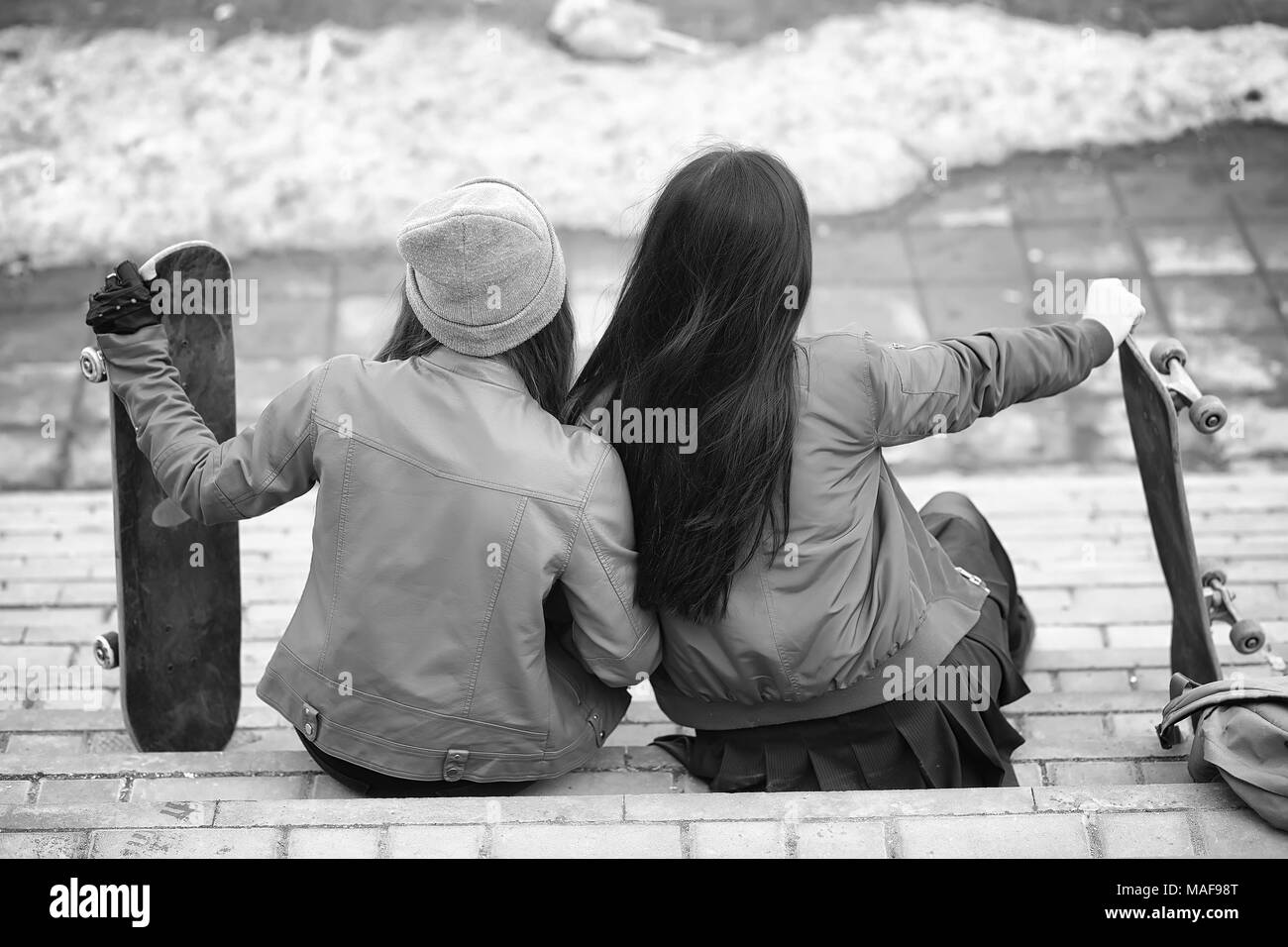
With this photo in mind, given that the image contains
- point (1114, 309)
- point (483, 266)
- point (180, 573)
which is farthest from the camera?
point (180, 573)

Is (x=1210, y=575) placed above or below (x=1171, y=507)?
below

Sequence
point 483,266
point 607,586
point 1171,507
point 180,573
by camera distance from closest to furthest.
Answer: point 483,266 → point 607,586 → point 180,573 → point 1171,507

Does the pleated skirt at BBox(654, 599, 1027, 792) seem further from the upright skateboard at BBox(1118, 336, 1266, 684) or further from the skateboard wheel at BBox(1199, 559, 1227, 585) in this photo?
the skateboard wheel at BBox(1199, 559, 1227, 585)

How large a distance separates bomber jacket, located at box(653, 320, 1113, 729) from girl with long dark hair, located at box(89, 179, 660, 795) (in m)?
0.19

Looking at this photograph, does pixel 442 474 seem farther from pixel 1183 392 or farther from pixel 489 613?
pixel 1183 392

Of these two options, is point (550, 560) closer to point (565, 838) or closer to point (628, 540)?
point (628, 540)

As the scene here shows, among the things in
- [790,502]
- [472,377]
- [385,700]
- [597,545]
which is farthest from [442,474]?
[790,502]

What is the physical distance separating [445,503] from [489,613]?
198 millimetres

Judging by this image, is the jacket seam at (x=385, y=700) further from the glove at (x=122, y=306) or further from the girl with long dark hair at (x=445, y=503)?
the glove at (x=122, y=306)

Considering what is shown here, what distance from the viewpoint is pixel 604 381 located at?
2.30 m

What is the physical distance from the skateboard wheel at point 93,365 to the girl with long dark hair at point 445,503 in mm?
60

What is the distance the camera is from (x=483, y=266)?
6.84 feet

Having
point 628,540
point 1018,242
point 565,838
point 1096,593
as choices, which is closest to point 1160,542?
point 1096,593

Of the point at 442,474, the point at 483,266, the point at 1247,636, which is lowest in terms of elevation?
the point at 1247,636
